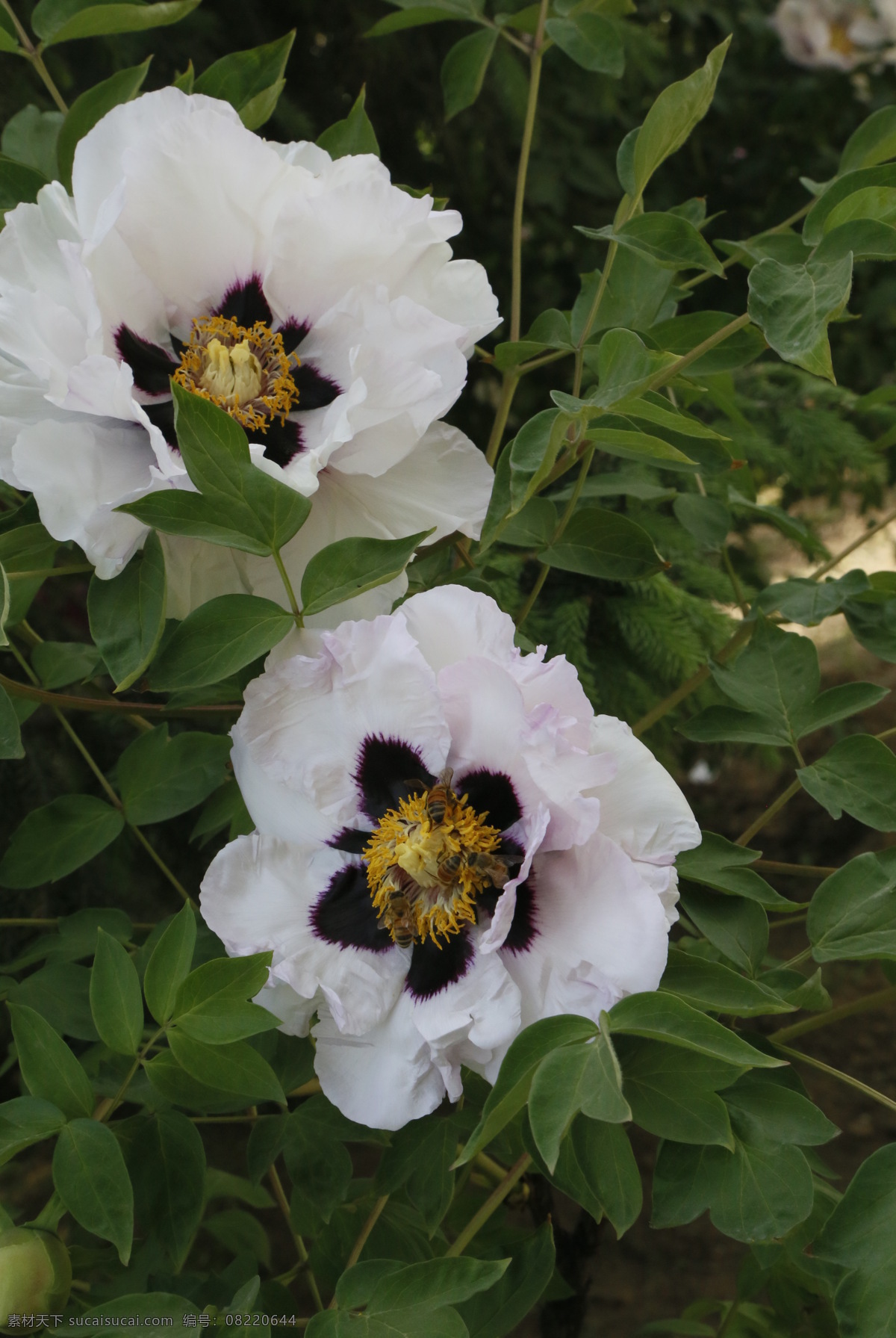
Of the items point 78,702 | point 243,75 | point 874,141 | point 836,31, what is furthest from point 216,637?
point 836,31

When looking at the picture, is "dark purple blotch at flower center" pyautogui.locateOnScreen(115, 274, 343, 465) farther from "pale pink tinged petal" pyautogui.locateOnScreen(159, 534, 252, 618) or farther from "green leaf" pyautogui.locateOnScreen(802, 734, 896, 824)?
"green leaf" pyautogui.locateOnScreen(802, 734, 896, 824)

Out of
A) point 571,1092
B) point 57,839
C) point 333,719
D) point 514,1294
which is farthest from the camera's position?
point 57,839

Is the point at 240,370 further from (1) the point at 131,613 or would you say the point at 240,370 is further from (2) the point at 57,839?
(2) the point at 57,839

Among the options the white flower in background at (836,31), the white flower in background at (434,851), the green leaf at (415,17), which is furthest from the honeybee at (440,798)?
the white flower in background at (836,31)

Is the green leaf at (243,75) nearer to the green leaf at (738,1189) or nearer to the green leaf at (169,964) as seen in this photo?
the green leaf at (169,964)

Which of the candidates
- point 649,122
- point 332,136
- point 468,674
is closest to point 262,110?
point 332,136

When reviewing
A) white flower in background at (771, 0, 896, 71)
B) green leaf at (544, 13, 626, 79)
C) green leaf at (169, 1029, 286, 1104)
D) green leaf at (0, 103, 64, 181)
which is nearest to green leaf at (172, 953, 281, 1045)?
green leaf at (169, 1029, 286, 1104)
